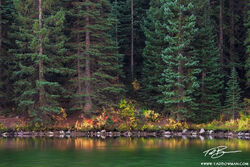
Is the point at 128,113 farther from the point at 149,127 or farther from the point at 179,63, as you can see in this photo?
the point at 179,63

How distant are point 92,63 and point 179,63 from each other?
8.54m

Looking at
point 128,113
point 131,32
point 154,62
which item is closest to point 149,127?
point 128,113

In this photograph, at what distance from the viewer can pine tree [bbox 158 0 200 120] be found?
39844 mm

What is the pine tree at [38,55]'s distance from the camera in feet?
128

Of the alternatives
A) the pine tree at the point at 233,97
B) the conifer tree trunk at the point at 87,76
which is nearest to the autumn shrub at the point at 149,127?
the conifer tree trunk at the point at 87,76

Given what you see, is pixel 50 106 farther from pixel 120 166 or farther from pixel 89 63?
pixel 120 166

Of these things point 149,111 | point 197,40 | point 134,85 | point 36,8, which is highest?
point 36,8

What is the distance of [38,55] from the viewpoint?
39.1m

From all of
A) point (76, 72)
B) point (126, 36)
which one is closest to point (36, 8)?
point (76, 72)

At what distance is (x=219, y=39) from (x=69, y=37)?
2081cm

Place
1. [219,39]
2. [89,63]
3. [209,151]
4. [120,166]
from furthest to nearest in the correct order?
1. [219,39]
2. [89,63]
3. [209,151]
4. [120,166]

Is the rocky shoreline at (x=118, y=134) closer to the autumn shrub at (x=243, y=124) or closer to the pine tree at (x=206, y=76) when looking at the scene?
the autumn shrub at (x=243, y=124)

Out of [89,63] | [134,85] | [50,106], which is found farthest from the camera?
[134,85]

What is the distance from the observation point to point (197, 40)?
4384cm
